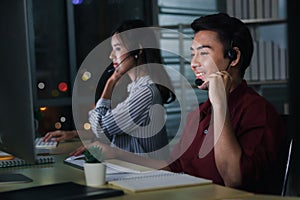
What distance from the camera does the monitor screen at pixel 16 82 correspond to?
1577 millimetres

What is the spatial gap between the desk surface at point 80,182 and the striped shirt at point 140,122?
39cm

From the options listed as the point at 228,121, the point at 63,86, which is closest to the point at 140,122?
the point at 228,121

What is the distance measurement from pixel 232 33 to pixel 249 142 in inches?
17.5

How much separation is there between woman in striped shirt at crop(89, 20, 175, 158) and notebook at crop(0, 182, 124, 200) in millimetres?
1067

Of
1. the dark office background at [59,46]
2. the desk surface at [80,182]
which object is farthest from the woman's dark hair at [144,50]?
the dark office background at [59,46]

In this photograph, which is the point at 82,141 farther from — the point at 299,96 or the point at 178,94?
the point at 299,96

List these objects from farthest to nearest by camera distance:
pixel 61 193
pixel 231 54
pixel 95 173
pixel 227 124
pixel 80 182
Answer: pixel 231 54, pixel 227 124, pixel 80 182, pixel 95 173, pixel 61 193

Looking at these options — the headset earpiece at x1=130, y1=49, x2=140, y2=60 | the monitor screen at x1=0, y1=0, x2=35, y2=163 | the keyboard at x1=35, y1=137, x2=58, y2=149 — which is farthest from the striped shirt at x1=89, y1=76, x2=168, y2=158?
the monitor screen at x1=0, y1=0, x2=35, y2=163

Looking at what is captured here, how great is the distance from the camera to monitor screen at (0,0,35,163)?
1.58m

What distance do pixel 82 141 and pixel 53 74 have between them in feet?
Result: 3.86

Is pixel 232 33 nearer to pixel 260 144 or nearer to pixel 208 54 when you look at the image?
pixel 208 54

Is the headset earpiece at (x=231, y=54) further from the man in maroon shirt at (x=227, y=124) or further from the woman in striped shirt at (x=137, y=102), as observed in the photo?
the woman in striped shirt at (x=137, y=102)

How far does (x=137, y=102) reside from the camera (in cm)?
257

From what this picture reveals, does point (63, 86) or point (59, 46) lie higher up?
point (59, 46)
